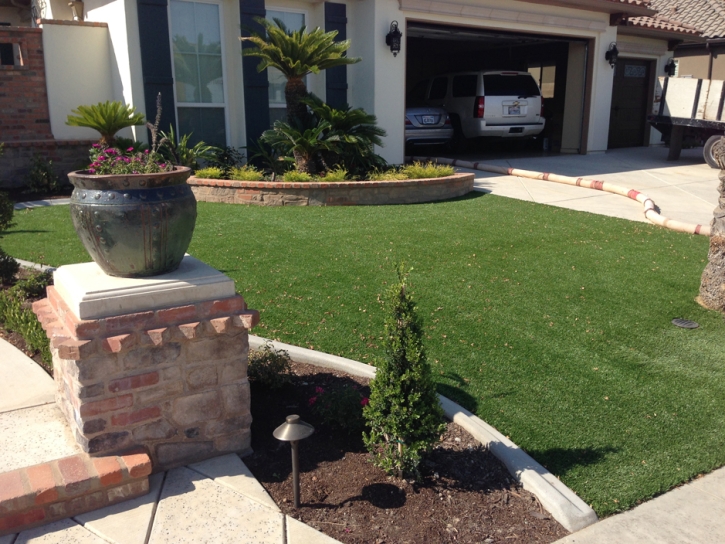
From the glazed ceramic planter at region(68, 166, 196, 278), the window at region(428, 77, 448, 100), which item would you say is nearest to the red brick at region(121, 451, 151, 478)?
the glazed ceramic planter at region(68, 166, 196, 278)

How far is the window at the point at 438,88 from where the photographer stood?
57.4 feet

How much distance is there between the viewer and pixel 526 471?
139 inches

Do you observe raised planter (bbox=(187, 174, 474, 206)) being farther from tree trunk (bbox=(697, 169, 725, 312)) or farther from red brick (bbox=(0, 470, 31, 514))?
red brick (bbox=(0, 470, 31, 514))

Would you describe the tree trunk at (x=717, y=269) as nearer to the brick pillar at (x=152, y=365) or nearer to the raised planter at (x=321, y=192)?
the brick pillar at (x=152, y=365)

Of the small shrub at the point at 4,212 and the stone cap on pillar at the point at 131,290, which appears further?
the small shrub at the point at 4,212

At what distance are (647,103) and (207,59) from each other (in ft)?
46.6

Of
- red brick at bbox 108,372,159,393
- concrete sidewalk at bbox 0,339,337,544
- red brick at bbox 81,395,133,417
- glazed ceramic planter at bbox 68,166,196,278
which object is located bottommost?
concrete sidewalk at bbox 0,339,337,544

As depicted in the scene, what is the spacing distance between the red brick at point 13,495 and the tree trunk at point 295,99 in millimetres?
8819

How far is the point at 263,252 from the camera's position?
24.1ft

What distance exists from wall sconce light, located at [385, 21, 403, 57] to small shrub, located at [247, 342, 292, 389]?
1001 cm

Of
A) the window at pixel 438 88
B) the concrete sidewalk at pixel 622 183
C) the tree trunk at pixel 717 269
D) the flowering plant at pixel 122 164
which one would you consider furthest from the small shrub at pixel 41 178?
the window at pixel 438 88

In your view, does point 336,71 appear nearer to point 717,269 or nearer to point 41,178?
point 41,178

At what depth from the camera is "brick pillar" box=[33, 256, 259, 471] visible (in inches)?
128

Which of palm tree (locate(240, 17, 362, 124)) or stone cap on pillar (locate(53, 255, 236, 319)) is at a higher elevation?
palm tree (locate(240, 17, 362, 124))
